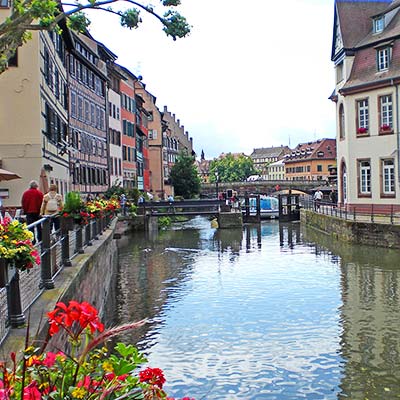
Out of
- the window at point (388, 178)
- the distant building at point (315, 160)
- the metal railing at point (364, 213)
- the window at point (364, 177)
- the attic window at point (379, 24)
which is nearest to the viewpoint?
the metal railing at point (364, 213)

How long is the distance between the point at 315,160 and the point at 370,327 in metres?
113

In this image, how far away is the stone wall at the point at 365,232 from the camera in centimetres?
2861

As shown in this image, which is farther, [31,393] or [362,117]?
[362,117]

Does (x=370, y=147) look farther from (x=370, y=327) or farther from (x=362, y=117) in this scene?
(x=370, y=327)

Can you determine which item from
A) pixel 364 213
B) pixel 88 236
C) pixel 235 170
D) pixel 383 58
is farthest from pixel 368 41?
pixel 235 170

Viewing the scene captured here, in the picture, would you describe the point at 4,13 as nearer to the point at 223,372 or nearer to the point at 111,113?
the point at 223,372

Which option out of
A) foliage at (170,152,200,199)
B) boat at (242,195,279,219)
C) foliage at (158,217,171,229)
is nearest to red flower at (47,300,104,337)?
foliage at (158,217,171,229)

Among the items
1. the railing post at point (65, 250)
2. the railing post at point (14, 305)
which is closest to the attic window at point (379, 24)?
the railing post at point (65, 250)

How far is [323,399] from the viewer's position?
9.64 m

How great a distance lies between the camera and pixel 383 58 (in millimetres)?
35219

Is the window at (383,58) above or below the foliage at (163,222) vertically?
above

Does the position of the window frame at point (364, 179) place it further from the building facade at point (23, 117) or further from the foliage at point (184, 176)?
the foliage at point (184, 176)

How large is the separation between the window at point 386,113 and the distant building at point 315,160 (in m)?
84.8

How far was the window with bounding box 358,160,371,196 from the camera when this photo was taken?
119 feet
